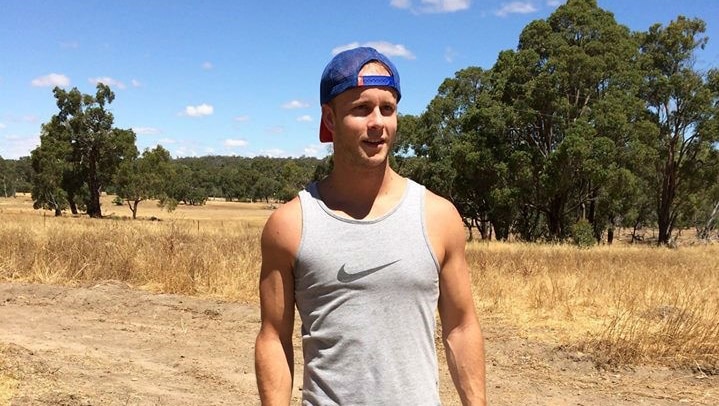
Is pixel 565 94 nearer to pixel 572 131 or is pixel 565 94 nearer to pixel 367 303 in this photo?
pixel 572 131

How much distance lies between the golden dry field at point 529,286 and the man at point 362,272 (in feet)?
16.2

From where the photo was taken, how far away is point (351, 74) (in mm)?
1528

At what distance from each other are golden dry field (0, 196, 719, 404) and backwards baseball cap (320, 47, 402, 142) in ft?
17.0

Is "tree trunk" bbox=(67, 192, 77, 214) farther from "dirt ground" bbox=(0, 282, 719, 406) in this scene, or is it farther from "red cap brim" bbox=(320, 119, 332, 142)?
"red cap brim" bbox=(320, 119, 332, 142)

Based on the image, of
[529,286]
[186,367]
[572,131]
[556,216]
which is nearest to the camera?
[186,367]

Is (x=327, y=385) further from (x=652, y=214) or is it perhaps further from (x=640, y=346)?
(x=652, y=214)

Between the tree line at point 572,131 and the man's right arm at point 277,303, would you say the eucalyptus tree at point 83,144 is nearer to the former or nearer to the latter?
the tree line at point 572,131

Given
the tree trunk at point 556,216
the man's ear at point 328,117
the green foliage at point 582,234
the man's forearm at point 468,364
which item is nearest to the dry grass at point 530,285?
the man's forearm at point 468,364

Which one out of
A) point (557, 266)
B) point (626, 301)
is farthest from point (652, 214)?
point (626, 301)

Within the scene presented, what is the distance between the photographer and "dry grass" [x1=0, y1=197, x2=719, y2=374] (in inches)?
235

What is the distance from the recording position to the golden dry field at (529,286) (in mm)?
5938

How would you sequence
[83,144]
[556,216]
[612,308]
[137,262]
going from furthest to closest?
[83,144]
[556,216]
[137,262]
[612,308]

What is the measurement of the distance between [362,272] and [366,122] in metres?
0.40

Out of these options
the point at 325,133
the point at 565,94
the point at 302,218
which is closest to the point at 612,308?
the point at 325,133
